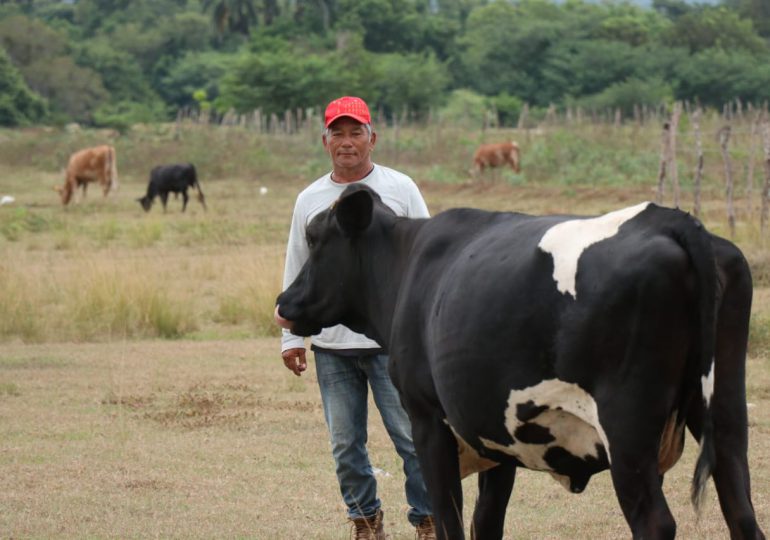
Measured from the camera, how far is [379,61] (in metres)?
66.8

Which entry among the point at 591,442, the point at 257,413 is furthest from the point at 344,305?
the point at 257,413

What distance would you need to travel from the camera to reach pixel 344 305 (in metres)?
5.61

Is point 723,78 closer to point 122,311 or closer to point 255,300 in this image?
point 255,300

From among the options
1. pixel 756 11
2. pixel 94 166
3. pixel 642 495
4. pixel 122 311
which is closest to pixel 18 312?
pixel 122 311

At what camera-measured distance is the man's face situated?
19.6ft

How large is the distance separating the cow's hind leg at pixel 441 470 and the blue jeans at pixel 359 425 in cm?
87

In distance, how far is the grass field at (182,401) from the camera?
23.1ft

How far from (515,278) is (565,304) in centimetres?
27

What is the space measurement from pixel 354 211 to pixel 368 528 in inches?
61.8

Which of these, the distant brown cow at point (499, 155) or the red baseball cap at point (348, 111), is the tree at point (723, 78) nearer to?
the distant brown cow at point (499, 155)

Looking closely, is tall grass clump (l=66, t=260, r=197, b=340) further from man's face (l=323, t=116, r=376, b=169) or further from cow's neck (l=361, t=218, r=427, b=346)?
cow's neck (l=361, t=218, r=427, b=346)

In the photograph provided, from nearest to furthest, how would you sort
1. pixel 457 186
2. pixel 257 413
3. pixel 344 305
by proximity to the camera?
pixel 344 305
pixel 257 413
pixel 457 186

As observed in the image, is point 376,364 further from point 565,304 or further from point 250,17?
A: point 250,17

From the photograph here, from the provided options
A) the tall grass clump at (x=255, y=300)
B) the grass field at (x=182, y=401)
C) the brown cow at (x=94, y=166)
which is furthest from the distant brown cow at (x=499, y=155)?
the tall grass clump at (x=255, y=300)
